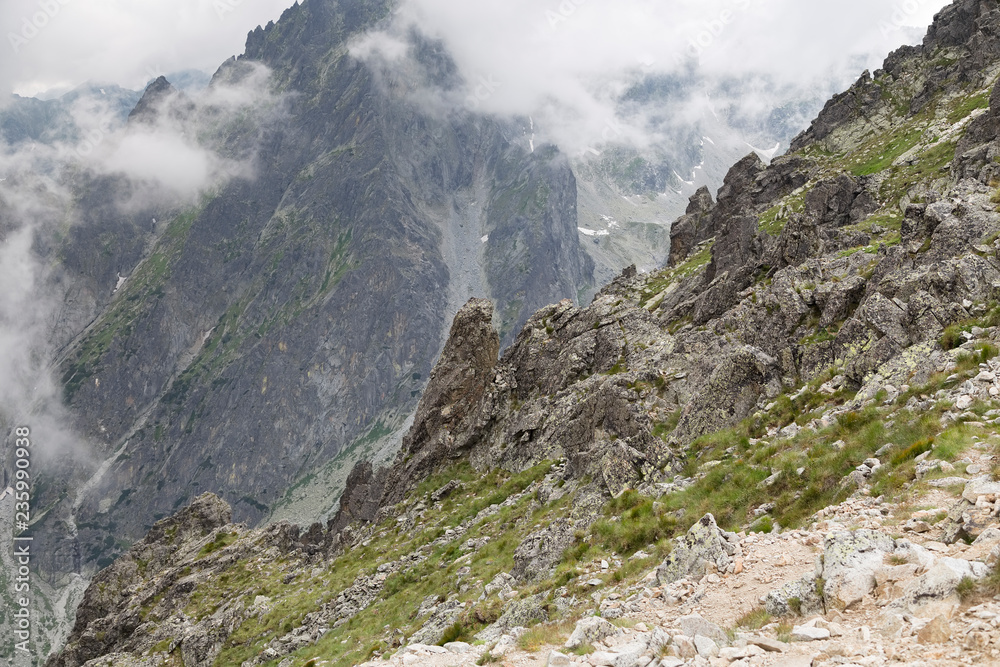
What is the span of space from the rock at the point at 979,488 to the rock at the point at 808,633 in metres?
4.69

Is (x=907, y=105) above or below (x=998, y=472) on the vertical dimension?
above

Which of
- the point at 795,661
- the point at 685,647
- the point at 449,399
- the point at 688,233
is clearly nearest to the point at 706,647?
the point at 685,647

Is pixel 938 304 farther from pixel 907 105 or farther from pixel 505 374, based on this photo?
pixel 907 105

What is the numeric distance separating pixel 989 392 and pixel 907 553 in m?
9.26

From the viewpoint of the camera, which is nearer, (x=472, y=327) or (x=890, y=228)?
(x=890, y=228)

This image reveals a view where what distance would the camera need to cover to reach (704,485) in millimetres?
20625

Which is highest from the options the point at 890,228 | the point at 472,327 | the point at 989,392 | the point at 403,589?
the point at 472,327

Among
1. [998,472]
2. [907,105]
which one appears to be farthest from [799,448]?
[907,105]

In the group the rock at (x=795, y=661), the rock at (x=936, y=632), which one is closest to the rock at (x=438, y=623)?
the rock at (x=795, y=661)

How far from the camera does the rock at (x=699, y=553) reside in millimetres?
13789

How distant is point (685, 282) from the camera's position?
70188mm

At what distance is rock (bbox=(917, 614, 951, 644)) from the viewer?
799 cm

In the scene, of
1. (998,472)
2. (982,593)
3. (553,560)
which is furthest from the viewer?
(553,560)

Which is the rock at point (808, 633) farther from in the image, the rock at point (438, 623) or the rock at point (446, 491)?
the rock at point (446, 491)
